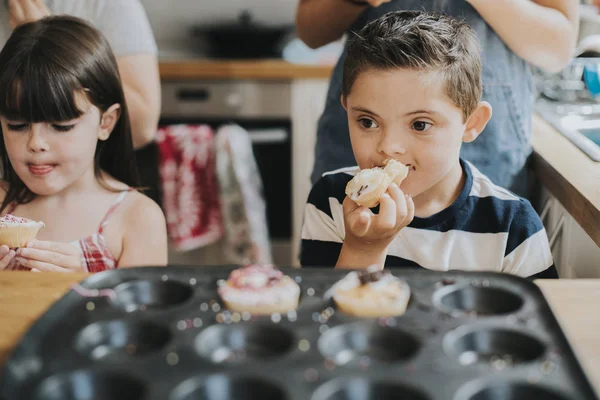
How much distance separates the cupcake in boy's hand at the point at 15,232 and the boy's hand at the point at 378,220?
558 mm

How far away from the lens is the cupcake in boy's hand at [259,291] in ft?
2.70

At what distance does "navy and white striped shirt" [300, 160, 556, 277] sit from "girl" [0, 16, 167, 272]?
1.43 feet

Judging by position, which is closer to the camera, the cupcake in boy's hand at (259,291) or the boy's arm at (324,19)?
the cupcake in boy's hand at (259,291)

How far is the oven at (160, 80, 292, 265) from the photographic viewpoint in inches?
125

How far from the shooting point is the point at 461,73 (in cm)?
134

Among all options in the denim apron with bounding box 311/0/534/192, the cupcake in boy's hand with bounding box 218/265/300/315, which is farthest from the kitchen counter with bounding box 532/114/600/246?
the cupcake in boy's hand with bounding box 218/265/300/315

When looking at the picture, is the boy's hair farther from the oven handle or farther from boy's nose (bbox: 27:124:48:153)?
the oven handle

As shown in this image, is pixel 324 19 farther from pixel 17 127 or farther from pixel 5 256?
pixel 5 256

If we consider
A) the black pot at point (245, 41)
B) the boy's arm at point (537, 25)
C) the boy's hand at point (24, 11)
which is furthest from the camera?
the black pot at point (245, 41)

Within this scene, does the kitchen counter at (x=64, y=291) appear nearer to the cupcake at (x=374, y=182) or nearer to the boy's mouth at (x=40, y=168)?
the cupcake at (x=374, y=182)

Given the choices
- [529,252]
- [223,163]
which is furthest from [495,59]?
[223,163]

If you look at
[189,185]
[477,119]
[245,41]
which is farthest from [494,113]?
[245,41]

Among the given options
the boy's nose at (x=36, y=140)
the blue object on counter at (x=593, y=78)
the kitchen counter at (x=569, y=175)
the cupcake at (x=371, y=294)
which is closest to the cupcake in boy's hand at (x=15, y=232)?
the boy's nose at (x=36, y=140)

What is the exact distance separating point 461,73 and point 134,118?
2.89 ft
